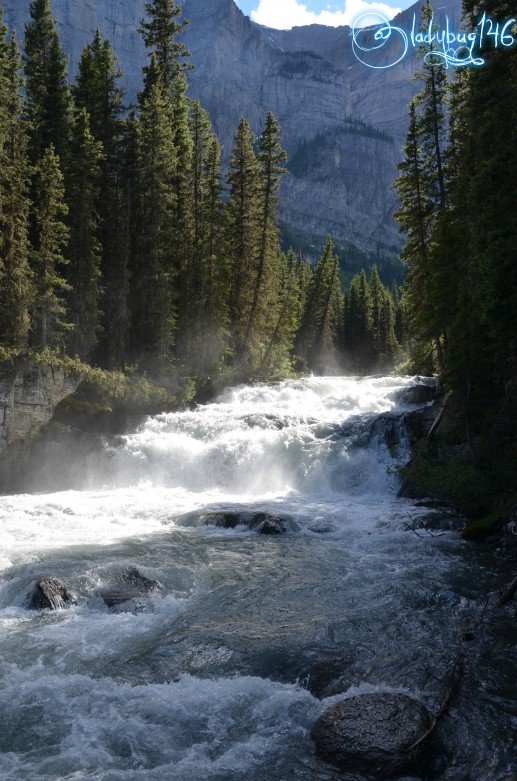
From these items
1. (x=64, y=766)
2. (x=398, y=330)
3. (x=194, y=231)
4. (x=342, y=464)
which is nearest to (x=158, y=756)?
(x=64, y=766)

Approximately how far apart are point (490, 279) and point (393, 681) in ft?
32.0

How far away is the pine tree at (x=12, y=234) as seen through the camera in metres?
22.5

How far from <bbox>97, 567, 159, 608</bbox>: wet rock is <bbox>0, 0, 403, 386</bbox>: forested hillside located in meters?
12.7

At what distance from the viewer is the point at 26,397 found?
2256 cm

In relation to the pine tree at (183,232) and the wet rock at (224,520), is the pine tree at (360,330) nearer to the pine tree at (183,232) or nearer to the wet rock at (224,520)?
the pine tree at (183,232)

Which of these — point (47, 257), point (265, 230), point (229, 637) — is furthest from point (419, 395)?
point (229, 637)

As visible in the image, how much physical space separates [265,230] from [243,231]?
1.57m

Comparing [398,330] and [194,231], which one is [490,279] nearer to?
[194,231]

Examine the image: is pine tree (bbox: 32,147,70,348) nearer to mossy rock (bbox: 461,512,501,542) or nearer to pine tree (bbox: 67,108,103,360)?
pine tree (bbox: 67,108,103,360)

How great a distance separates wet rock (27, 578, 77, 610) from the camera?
11.4m

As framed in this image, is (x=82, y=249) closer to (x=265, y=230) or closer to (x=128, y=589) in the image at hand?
(x=265, y=230)

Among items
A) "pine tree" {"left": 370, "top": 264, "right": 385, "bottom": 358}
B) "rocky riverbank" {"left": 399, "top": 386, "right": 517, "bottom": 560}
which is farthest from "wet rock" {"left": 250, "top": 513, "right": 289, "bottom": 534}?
"pine tree" {"left": 370, "top": 264, "right": 385, "bottom": 358}

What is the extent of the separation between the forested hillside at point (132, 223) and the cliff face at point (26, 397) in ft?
3.43


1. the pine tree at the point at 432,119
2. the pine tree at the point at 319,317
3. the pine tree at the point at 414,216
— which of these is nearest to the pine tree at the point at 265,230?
the pine tree at the point at 414,216
